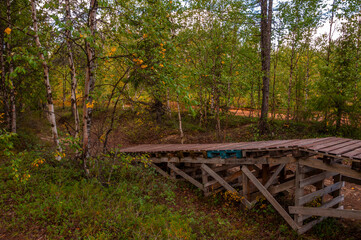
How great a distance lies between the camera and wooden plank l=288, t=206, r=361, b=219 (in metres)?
4.92

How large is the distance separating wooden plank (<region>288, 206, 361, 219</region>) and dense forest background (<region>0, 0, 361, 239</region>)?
32.4 inches

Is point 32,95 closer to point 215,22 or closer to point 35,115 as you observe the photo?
point 35,115

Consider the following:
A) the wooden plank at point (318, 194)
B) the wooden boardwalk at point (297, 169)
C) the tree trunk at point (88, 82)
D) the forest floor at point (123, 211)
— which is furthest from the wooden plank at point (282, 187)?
the tree trunk at point (88, 82)

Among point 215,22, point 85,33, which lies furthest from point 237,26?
point 85,33

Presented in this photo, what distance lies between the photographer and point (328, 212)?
534 centimetres

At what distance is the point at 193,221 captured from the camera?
592cm

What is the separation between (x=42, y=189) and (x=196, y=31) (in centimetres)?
1325

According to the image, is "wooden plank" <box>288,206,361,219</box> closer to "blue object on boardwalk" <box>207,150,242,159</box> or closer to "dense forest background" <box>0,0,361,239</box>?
"dense forest background" <box>0,0,361,239</box>

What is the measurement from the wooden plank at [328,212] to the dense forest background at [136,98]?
822 mm

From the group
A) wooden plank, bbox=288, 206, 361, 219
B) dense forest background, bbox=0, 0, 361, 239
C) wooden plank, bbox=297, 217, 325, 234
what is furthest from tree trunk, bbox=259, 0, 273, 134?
wooden plank, bbox=288, 206, 361, 219

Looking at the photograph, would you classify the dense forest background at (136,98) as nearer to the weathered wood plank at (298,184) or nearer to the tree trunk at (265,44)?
the tree trunk at (265,44)

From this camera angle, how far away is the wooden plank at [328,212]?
16.1ft

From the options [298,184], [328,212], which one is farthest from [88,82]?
[328,212]

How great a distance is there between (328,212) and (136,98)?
6.46 m
